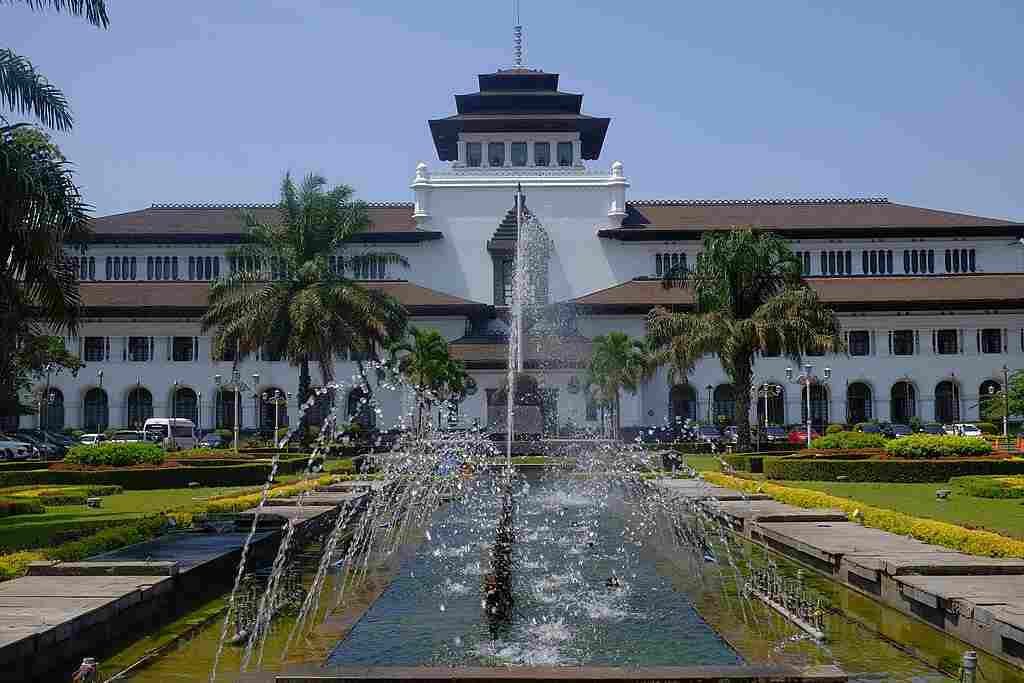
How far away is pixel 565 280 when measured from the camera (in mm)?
62719

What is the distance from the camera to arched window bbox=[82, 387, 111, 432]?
60.0 m

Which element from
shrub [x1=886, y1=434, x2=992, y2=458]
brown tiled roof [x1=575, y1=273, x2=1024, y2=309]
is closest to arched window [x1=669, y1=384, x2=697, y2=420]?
brown tiled roof [x1=575, y1=273, x2=1024, y2=309]

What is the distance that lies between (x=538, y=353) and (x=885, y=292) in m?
19.5

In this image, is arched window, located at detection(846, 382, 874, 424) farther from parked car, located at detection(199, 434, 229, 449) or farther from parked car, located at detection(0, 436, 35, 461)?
parked car, located at detection(0, 436, 35, 461)

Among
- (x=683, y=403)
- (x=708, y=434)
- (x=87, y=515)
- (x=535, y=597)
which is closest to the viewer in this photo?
(x=535, y=597)

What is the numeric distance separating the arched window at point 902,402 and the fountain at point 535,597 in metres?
42.1

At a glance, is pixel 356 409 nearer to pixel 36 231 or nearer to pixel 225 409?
pixel 225 409

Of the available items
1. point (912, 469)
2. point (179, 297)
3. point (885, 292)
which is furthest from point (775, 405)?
point (179, 297)

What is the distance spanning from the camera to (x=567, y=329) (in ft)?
186

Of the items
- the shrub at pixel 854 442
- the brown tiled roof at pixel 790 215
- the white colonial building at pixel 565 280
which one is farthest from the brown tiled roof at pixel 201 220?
the shrub at pixel 854 442

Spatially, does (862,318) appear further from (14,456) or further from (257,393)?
(14,456)

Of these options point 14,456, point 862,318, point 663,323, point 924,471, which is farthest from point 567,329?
point 924,471

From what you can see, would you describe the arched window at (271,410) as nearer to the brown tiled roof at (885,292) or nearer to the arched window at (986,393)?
the brown tiled roof at (885,292)

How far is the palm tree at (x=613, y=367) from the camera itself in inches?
2061
